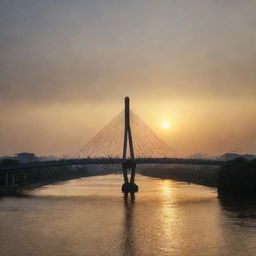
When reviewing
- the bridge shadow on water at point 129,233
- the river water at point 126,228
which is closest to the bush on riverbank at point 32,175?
the river water at point 126,228

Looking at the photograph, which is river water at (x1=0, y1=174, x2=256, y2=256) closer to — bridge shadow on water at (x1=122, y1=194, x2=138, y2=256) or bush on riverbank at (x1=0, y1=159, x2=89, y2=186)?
bridge shadow on water at (x1=122, y1=194, x2=138, y2=256)

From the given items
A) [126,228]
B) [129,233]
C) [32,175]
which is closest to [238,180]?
[126,228]

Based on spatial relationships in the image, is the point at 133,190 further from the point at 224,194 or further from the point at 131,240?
the point at 131,240

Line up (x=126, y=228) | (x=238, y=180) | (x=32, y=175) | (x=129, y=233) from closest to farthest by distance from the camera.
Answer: (x=129, y=233) → (x=126, y=228) → (x=238, y=180) → (x=32, y=175)

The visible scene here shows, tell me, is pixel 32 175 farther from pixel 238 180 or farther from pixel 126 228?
pixel 126 228

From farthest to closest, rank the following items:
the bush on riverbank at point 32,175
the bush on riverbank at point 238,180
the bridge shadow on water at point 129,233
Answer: the bush on riverbank at point 32,175, the bush on riverbank at point 238,180, the bridge shadow on water at point 129,233

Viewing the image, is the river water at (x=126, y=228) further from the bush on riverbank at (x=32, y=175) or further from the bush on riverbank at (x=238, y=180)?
the bush on riverbank at (x=32, y=175)

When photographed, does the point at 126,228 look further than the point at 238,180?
No
